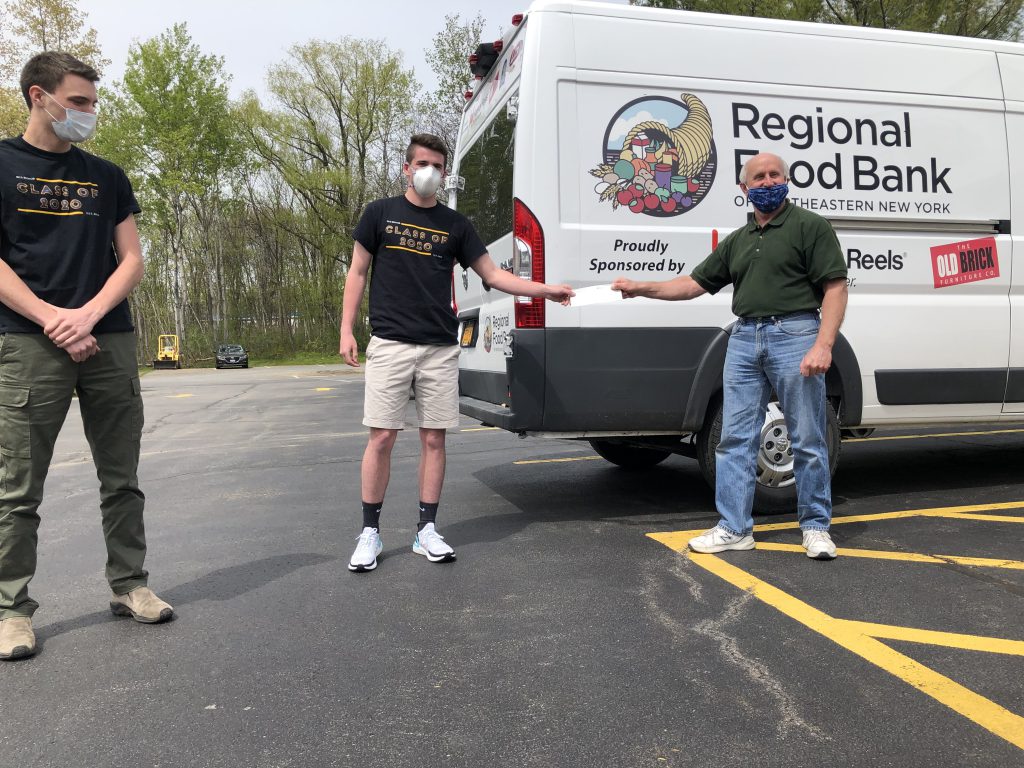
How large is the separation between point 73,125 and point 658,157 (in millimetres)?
2746

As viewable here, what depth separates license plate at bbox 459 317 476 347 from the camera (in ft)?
16.3

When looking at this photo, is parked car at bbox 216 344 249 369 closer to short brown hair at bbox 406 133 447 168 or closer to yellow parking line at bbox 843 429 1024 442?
yellow parking line at bbox 843 429 1024 442

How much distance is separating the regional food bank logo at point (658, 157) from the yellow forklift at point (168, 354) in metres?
35.9

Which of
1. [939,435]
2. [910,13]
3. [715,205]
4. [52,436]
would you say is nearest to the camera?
[52,436]

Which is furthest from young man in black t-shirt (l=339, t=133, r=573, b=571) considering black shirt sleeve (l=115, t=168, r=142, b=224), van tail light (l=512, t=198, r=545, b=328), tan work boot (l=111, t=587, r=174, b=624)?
black shirt sleeve (l=115, t=168, r=142, b=224)

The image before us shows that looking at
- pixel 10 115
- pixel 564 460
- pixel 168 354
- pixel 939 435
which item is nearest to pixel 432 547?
pixel 564 460

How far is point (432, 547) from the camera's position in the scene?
3785 millimetres

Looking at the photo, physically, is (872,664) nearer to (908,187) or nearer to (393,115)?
(908,187)

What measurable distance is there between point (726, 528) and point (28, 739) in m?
2.98

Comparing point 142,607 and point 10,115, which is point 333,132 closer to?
point 10,115

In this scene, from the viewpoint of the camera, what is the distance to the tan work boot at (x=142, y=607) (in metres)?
3.06

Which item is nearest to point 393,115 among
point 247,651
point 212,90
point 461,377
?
point 212,90

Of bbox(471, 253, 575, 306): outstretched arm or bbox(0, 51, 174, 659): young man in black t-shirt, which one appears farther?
bbox(471, 253, 575, 306): outstretched arm

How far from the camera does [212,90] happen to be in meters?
36.1
